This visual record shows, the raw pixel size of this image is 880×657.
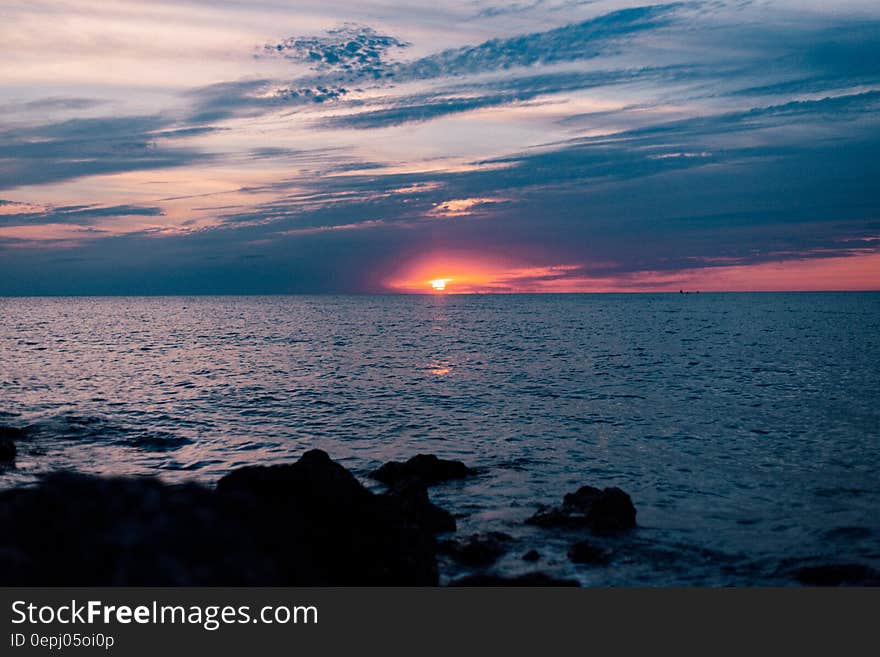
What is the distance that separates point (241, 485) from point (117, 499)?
3315 mm

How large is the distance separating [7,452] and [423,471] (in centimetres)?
1484

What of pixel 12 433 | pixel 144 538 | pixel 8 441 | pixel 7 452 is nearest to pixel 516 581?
pixel 144 538

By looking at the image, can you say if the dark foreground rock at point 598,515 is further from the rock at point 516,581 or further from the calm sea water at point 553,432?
the rock at point 516,581

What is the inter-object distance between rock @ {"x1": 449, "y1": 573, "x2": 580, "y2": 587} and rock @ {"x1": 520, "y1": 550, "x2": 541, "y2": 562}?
1251 mm

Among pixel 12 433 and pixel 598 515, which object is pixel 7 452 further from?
pixel 598 515

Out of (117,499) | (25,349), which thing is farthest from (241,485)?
(25,349)

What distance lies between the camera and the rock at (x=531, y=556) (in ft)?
44.4

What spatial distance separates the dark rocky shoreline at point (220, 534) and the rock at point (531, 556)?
120 centimetres

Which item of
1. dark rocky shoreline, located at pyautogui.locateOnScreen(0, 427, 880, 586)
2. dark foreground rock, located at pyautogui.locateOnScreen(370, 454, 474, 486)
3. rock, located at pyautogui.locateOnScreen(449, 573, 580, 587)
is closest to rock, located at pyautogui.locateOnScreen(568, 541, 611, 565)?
rock, located at pyautogui.locateOnScreen(449, 573, 580, 587)

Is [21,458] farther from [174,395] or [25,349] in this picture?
[25,349]

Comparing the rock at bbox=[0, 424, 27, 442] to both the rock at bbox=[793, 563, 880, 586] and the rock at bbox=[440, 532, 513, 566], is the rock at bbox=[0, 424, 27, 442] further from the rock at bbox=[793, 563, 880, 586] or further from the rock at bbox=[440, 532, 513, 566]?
the rock at bbox=[793, 563, 880, 586]

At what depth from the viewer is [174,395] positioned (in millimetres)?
39781

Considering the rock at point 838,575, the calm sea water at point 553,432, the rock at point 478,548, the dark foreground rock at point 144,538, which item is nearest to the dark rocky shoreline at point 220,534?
the dark foreground rock at point 144,538

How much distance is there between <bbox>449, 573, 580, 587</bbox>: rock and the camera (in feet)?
38.4
